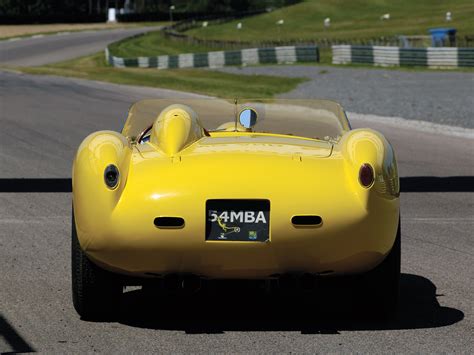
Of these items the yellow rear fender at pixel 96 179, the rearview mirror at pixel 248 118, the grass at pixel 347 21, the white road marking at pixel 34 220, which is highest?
the rearview mirror at pixel 248 118

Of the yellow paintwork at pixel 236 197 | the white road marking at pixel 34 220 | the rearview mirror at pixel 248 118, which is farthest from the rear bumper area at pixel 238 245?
the white road marking at pixel 34 220

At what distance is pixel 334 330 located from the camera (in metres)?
5.69

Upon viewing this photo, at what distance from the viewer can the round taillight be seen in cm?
566

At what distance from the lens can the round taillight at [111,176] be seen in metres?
5.66

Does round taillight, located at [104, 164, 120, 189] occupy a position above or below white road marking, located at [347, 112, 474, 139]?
above

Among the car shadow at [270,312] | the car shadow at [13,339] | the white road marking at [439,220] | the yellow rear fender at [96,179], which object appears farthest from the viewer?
the white road marking at [439,220]

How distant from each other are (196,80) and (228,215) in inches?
1126

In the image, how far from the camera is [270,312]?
6156 millimetres

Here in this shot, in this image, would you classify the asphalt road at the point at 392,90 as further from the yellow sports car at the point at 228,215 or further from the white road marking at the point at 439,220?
the yellow sports car at the point at 228,215

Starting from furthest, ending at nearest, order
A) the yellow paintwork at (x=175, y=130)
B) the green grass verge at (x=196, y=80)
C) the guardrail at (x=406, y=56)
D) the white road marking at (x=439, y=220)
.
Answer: the guardrail at (x=406, y=56), the green grass verge at (x=196, y=80), the white road marking at (x=439, y=220), the yellow paintwork at (x=175, y=130)

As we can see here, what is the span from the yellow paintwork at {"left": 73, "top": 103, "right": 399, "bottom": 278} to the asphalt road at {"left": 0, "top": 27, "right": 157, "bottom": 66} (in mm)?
51050

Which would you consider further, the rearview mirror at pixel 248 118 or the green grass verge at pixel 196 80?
the green grass verge at pixel 196 80

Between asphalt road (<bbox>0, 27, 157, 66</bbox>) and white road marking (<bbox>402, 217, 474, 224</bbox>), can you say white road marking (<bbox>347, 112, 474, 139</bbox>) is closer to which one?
white road marking (<bbox>402, 217, 474, 224</bbox>)

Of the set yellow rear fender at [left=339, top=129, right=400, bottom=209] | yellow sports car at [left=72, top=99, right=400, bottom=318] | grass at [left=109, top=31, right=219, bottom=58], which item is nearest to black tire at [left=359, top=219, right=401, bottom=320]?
yellow sports car at [left=72, top=99, right=400, bottom=318]
